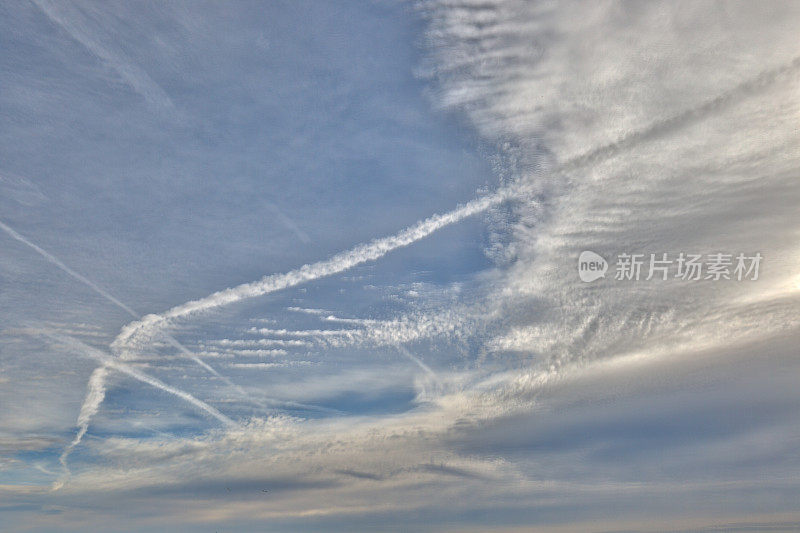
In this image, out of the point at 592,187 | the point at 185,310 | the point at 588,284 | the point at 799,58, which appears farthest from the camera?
the point at 185,310

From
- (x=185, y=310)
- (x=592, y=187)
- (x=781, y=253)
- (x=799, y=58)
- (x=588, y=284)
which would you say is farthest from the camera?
(x=185, y=310)

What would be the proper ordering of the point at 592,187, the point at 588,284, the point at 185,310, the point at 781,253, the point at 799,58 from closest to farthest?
1. the point at 799,58
2. the point at 592,187
3. the point at 781,253
4. the point at 588,284
5. the point at 185,310

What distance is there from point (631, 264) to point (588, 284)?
245 centimetres

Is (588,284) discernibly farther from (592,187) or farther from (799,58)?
(799,58)

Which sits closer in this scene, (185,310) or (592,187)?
(592,187)

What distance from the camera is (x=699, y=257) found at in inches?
925

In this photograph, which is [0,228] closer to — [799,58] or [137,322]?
[137,322]

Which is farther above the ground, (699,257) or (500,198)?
(500,198)

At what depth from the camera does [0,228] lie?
23.7 metres

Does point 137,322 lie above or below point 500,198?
below

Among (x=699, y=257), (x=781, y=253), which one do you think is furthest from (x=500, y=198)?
(x=781, y=253)

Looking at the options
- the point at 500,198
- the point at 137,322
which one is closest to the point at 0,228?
the point at 137,322

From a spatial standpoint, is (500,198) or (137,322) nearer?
(500,198)

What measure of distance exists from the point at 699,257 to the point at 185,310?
2698 cm
